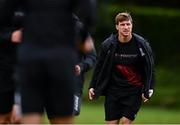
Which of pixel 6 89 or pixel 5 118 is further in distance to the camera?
pixel 5 118

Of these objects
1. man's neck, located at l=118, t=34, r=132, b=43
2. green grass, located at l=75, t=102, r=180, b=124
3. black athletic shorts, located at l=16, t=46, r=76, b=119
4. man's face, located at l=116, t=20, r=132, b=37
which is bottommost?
green grass, located at l=75, t=102, r=180, b=124

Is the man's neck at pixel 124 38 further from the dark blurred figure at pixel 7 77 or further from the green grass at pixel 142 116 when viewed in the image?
the green grass at pixel 142 116

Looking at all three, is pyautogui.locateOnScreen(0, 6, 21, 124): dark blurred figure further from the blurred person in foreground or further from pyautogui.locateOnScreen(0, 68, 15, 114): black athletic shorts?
the blurred person in foreground

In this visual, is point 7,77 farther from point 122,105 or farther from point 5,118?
point 122,105

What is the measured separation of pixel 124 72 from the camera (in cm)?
1169

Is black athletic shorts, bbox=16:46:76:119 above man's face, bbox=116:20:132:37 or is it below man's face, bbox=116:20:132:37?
above

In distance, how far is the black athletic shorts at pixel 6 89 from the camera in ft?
30.3

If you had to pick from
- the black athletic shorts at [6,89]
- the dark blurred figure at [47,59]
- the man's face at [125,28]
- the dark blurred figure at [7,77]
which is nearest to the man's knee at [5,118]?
the dark blurred figure at [7,77]

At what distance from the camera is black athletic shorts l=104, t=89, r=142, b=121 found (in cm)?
1172

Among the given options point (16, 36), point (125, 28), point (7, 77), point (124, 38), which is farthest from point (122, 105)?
point (16, 36)

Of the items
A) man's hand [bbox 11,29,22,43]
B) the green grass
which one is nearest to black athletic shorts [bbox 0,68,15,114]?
man's hand [bbox 11,29,22,43]

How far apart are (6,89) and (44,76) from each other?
279 cm

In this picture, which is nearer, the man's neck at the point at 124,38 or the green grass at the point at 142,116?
the man's neck at the point at 124,38

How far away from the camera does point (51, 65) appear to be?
646cm
